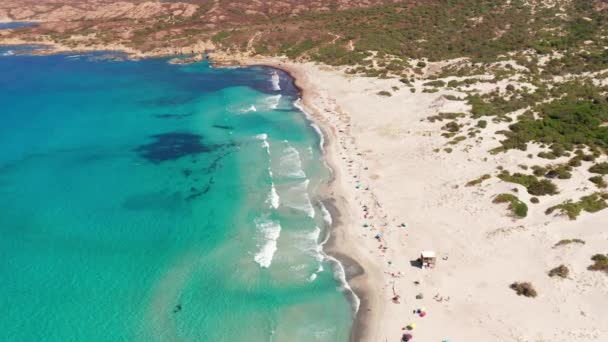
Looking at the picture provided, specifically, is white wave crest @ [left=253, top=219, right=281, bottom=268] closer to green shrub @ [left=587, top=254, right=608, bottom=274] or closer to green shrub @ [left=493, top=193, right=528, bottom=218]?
green shrub @ [left=493, top=193, right=528, bottom=218]

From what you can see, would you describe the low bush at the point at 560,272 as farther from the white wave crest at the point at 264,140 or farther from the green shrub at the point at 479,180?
the white wave crest at the point at 264,140

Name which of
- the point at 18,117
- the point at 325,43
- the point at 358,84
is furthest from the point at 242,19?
the point at 18,117

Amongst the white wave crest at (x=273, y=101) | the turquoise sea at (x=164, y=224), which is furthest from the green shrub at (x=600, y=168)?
the white wave crest at (x=273, y=101)

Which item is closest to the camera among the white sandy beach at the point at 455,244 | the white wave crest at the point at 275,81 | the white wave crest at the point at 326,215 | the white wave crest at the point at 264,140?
the white sandy beach at the point at 455,244

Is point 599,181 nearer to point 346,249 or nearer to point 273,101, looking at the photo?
point 346,249

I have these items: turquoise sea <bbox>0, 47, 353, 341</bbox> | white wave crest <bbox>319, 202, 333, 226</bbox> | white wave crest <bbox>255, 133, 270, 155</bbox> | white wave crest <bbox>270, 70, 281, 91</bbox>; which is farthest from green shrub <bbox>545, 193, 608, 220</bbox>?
white wave crest <bbox>270, 70, 281, 91</bbox>
